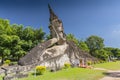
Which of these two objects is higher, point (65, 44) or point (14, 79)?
point (65, 44)

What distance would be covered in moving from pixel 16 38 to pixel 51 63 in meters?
12.8

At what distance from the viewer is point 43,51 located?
28.7m

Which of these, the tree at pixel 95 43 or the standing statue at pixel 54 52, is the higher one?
the tree at pixel 95 43

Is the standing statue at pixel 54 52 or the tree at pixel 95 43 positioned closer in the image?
the standing statue at pixel 54 52

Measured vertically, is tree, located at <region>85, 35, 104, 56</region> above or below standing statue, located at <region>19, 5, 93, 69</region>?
above

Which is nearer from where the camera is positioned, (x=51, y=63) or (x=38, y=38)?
(x=51, y=63)

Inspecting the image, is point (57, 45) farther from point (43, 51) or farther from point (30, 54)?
point (30, 54)

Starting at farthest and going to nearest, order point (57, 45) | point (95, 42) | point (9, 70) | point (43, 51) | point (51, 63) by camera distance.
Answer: point (95, 42), point (57, 45), point (43, 51), point (51, 63), point (9, 70)

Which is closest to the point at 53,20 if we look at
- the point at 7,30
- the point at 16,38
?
the point at 16,38

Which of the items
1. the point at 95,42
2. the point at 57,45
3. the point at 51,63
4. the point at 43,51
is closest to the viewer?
the point at 51,63

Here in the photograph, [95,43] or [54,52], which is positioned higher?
[95,43]

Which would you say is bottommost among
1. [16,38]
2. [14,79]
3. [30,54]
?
[14,79]

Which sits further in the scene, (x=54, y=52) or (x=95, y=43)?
(x=95, y=43)

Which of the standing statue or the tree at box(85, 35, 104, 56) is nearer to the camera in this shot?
the standing statue
